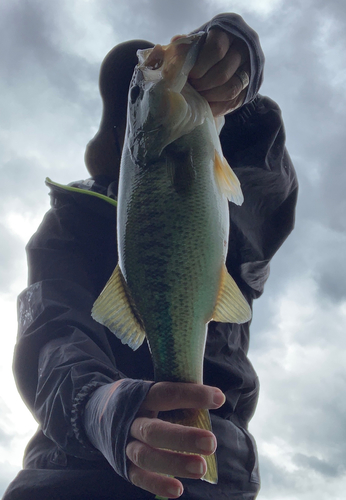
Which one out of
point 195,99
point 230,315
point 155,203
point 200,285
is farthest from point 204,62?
point 230,315

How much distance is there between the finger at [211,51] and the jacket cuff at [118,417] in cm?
129

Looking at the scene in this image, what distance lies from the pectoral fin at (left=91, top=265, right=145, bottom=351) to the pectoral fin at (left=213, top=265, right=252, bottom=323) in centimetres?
32

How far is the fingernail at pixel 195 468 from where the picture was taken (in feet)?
3.61

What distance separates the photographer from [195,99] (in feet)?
5.66

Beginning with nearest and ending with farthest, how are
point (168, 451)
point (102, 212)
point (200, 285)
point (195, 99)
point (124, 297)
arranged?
point (168, 451) < point (200, 285) < point (124, 297) < point (195, 99) < point (102, 212)

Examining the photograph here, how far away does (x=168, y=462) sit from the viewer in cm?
114

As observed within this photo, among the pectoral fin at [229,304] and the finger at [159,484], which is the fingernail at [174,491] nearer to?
the finger at [159,484]

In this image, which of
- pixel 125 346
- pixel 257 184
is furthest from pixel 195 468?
pixel 257 184

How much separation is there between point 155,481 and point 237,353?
4.86ft

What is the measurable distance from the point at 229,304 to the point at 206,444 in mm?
572

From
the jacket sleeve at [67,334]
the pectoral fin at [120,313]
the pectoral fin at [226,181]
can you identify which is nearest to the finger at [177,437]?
the jacket sleeve at [67,334]

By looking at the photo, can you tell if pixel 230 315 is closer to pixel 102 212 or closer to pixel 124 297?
pixel 124 297

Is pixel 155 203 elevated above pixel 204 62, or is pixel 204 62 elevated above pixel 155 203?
pixel 204 62

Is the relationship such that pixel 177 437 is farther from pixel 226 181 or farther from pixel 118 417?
pixel 226 181
